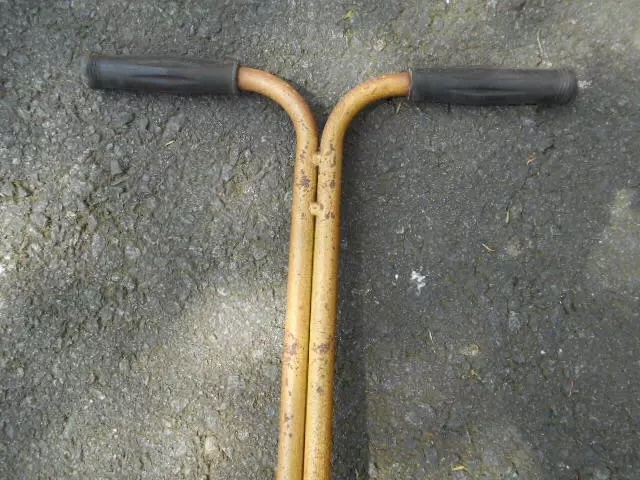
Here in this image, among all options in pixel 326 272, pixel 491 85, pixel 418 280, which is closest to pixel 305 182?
pixel 326 272

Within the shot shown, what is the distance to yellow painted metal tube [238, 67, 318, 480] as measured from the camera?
1.43 m

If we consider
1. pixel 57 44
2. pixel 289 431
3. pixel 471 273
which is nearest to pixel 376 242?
pixel 471 273

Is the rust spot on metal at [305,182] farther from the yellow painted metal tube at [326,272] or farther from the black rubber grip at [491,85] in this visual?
the black rubber grip at [491,85]

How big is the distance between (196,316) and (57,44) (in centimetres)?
102

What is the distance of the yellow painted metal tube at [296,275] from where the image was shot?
4.69ft

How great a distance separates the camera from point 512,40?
1.67 meters

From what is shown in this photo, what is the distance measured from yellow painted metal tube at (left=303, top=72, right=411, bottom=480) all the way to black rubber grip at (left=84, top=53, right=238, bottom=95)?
35 centimetres

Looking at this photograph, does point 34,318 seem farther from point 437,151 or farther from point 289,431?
point 437,151

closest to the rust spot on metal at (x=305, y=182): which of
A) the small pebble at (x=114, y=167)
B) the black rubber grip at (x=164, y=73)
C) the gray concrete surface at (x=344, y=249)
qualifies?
the gray concrete surface at (x=344, y=249)

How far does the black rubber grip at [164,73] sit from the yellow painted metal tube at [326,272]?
1.15 feet

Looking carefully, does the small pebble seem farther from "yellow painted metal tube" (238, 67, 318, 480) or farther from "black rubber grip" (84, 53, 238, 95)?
"yellow painted metal tube" (238, 67, 318, 480)

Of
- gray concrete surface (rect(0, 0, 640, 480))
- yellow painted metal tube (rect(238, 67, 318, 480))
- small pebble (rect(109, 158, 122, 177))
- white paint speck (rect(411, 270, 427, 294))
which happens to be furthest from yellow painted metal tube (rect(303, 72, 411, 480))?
small pebble (rect(109, 158, 122, 177))

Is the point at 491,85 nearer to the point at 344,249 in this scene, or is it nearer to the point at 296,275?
the point at 344,249

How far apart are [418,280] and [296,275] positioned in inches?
16.3
